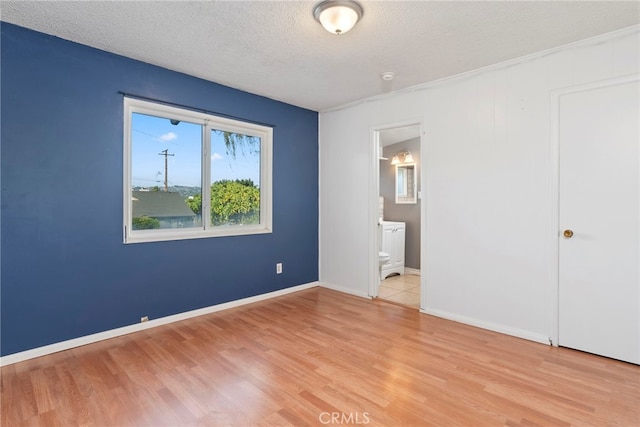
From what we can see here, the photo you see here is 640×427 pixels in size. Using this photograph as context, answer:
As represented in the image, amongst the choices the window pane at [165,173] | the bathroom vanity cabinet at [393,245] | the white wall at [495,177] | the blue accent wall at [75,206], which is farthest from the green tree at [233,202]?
the bathroom vanity cabinet at [393,245]

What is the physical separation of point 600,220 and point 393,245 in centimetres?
293

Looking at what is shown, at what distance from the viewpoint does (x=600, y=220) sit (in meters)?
2.49

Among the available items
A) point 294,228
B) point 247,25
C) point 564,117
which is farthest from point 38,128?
point 564,117

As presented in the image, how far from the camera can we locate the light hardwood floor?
181 centimetres

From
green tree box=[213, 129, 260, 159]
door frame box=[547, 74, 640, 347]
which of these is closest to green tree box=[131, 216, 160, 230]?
green tree box=[213, 129, 260, 159]

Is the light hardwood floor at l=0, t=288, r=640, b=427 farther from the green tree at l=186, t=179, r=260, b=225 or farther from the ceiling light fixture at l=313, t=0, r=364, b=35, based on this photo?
the ceiling light fixture at l=313, t=0, r=364, b=35

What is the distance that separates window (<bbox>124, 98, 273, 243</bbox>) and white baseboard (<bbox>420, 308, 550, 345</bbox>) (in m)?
2.17

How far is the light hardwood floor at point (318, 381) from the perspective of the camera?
5.93ft

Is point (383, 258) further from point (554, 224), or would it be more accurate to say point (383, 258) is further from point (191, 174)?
point (191, 174)

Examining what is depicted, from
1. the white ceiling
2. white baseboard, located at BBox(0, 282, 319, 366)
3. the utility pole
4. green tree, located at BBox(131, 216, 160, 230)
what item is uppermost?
the white ceiling

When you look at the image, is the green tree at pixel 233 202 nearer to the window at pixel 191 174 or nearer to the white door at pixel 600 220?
the window at pixel 191 174

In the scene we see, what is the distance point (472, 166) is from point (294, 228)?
2.27 m

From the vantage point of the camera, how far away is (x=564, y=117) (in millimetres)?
2645

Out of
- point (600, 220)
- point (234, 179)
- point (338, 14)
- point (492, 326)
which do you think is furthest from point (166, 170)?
point (600, 220)
